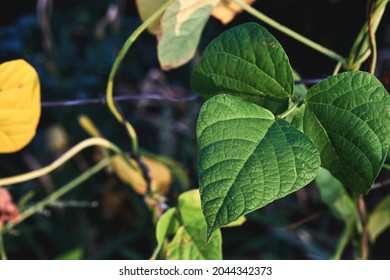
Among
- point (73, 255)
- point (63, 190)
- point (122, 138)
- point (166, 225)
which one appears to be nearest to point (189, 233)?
point (166, 225)

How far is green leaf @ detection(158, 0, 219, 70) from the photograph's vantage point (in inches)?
29.1

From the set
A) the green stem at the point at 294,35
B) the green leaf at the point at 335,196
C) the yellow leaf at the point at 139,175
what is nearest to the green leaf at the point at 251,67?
the green stem at the point at 294,35

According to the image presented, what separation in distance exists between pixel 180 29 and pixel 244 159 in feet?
1.07

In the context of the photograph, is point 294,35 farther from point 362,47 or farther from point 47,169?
point 47,169

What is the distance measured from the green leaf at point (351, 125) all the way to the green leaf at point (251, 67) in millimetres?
31

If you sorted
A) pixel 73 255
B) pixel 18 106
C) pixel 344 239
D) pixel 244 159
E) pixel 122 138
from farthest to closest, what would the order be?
pixel 122 138
pixel 73 255
pixel 344 239
pixel 18 106
pixel 244 159

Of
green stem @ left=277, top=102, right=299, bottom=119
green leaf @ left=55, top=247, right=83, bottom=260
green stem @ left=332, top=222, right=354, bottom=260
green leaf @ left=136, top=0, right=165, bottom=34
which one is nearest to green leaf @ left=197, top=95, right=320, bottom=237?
green stem @ left=277, top=102, right=299, bottom=119

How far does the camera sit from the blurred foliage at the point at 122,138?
1354 millimetres

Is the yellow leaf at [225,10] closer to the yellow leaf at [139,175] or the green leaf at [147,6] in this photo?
the green leaf at [147,6]

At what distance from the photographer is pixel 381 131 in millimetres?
506

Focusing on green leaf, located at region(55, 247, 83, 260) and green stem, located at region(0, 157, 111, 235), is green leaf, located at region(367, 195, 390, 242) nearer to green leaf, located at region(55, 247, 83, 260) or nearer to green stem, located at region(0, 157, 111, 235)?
green stem, located at region(0, 157, 111, 235)

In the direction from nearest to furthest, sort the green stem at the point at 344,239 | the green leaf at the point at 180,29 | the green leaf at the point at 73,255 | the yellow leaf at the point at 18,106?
the yellow leaf at the point at 18,106 → the green leaf at the point at 180,29 → the green stem at the point at 344,239 → the green leaf at the point at 73,255

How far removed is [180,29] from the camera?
2.49 feet
